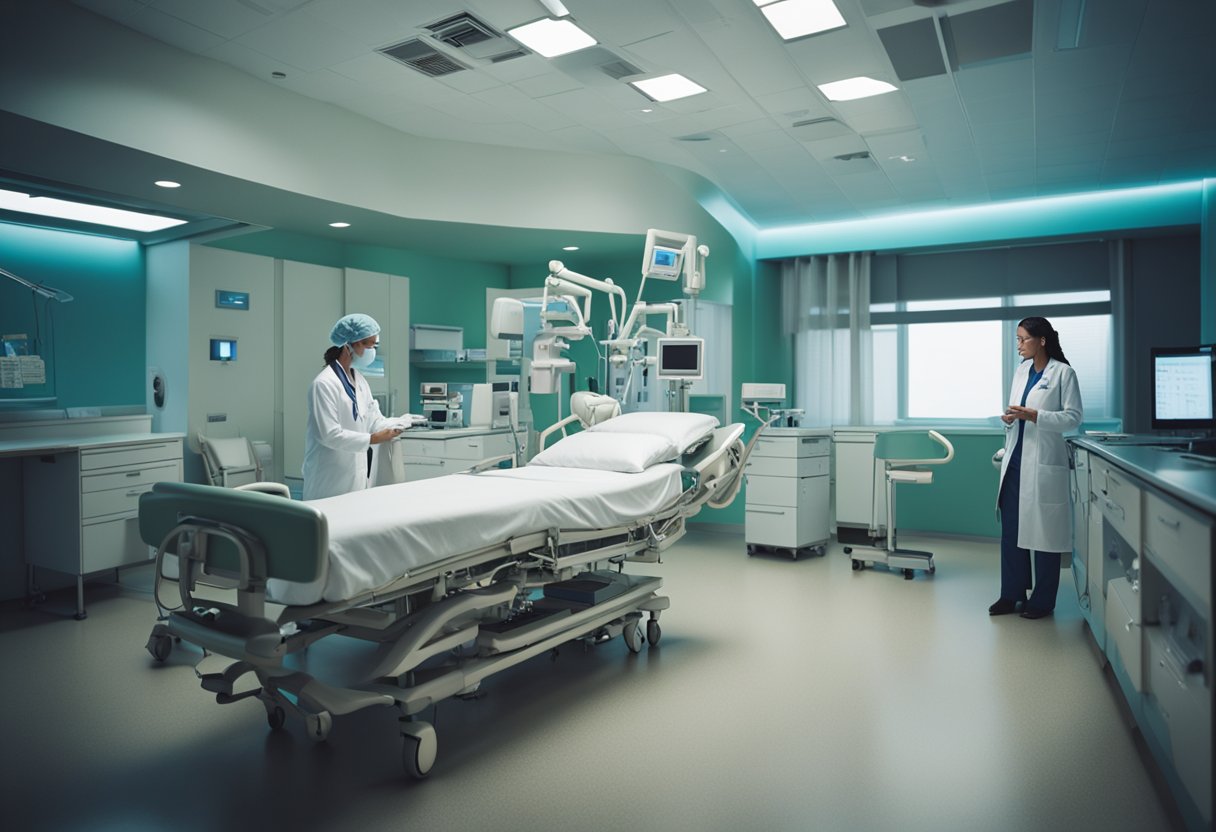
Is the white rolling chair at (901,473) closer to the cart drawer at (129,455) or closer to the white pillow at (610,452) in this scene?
the white pillow at (610,452)

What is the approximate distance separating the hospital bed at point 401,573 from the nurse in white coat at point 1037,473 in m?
2.10

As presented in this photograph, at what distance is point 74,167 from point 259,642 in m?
3.46

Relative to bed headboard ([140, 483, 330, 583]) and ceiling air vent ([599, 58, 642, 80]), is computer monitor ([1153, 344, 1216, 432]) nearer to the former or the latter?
ceiling air vent ([599, 58, 642, 80])

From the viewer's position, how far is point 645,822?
Answer: 86.6 inches

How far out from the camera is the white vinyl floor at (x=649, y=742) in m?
2.26

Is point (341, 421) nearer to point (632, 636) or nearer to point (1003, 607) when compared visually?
point (632, 636)

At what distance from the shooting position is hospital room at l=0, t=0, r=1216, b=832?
2.39 metres

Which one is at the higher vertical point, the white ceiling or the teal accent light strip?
the white ceiling

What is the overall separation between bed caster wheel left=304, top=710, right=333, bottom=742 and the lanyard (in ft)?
5.22

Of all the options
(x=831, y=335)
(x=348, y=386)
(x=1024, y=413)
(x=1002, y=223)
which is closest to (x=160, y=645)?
(x=348, y=386)

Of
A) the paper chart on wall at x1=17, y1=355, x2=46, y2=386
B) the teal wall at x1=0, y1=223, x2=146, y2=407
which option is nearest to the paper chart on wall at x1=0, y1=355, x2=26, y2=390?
the paper chart on wall at x1=17, y1=355, x2=46, y2=386

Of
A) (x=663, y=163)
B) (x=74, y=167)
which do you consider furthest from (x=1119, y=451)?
(x=74, y=167)

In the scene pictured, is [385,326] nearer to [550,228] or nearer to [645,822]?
[550,228]

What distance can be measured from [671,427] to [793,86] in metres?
2.08
